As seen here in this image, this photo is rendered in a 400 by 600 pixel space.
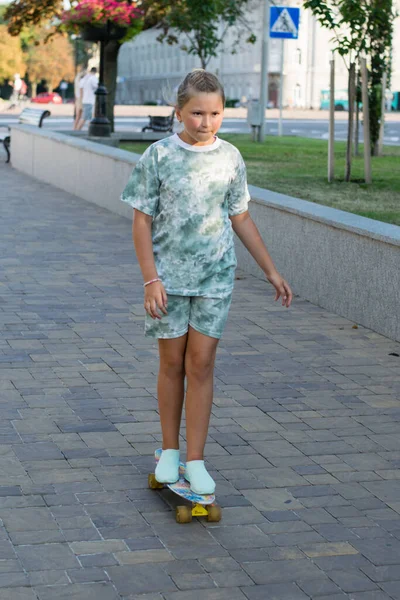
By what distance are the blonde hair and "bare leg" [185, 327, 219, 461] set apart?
2.79 feet

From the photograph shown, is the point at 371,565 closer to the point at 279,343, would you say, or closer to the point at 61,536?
the point at 61,536

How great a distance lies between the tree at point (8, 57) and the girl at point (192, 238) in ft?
286

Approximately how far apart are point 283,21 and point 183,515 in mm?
19114

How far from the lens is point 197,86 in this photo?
13.6ft

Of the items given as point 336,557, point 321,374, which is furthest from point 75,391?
point 336,557

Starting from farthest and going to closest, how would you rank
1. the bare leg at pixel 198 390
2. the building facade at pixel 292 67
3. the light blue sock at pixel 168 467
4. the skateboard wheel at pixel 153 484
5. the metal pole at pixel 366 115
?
the building facade at pixel 292 67 < the metal pole at pixel 366 115 < the skateboard wheel at pixel 153 484 < the light blue sock at pixel 168 467 < the bare leg at pixel 198 390

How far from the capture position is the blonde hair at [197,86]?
4.14 metres

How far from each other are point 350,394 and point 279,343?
1.26 meters

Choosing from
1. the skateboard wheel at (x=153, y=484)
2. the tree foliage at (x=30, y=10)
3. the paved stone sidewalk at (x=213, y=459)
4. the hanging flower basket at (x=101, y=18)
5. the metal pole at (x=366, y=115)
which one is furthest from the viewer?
the tree foliage at (x=30, y=10)

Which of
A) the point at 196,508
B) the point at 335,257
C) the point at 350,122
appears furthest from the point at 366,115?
the point at 196,508

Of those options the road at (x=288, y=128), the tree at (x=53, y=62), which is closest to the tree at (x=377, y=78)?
the road at (x=288, y=128)

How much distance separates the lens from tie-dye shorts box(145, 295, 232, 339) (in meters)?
4.30

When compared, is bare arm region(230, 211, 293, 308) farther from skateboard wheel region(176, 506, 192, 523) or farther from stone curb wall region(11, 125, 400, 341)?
stone curb wall region(11, 125, 400, 341)

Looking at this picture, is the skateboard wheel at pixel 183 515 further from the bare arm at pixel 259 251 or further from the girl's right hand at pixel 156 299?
the bare arm at pixel 259 251
